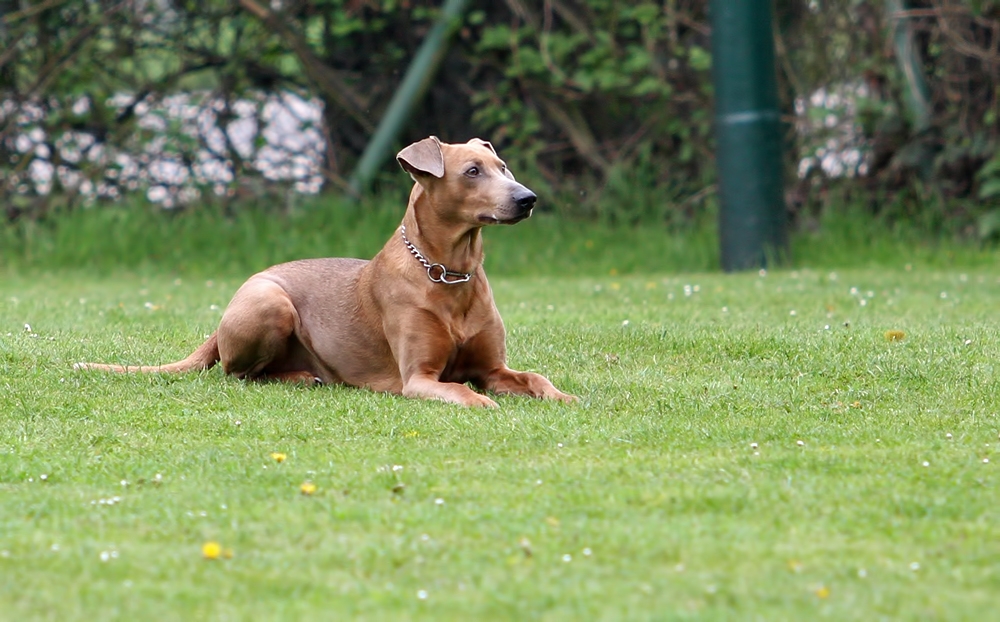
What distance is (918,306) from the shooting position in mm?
9078

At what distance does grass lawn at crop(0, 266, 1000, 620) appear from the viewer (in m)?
3.40

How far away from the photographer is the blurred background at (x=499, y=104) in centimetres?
1280

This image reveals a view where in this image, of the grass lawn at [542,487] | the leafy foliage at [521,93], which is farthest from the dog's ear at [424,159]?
the leafy foliage at [521,93]

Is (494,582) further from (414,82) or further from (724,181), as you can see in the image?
(414,82)

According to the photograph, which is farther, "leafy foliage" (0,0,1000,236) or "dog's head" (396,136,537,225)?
"leafy foliage" (0,0,1000,236)

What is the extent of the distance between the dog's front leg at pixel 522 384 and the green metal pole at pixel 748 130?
5585 mm

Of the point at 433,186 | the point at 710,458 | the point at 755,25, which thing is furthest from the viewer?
the point at 755,25

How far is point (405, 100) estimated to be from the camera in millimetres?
13383

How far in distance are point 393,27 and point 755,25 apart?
4358 millimetres

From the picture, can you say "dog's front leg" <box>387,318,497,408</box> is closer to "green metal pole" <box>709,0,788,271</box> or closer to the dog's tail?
the dog's tail

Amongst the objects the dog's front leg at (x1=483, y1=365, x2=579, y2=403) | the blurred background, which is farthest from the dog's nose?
the blurred background


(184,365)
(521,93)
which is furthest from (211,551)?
(521,93)

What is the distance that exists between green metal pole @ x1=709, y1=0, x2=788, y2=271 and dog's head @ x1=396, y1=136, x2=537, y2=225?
543cm

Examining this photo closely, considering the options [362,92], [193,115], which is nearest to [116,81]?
[193,115]
